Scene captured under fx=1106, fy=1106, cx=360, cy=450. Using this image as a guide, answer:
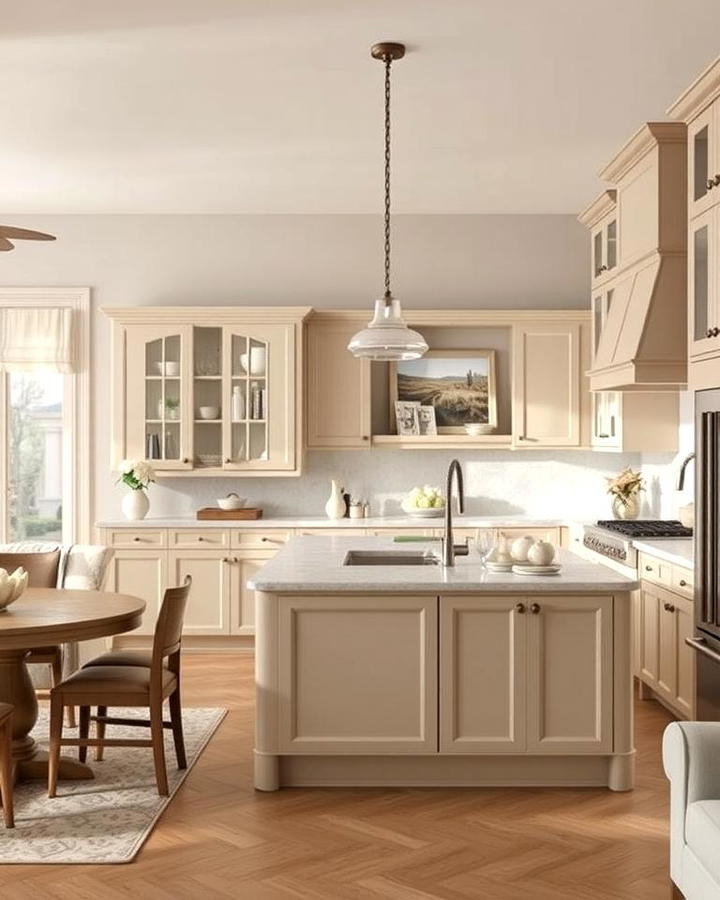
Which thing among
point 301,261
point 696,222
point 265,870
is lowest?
point 265,870

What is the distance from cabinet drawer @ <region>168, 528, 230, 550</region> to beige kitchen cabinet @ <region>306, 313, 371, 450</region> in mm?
864

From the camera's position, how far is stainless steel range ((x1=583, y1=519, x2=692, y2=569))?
5.88 metres

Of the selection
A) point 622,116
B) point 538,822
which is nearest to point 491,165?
point 622,116

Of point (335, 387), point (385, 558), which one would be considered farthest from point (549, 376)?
point (385, 558)

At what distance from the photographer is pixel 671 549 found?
5406 mm

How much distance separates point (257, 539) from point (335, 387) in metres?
1.15

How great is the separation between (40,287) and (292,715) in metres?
4.54

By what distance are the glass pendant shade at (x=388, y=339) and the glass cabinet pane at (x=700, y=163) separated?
1.34 metres

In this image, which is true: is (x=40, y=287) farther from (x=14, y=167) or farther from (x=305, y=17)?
(x=305, y=17)

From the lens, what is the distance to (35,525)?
7840 millimetres

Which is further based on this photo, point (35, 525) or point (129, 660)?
point (35, 525)

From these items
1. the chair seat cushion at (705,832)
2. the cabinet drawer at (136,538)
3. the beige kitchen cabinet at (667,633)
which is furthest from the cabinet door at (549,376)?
the chair seat cushion at (705,832)

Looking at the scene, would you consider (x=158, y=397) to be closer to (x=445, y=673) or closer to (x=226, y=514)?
(x=226, y=514)

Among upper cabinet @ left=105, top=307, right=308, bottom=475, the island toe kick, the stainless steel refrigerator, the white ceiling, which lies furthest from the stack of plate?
upper cabinet @ left=105, top=307, right=308, bottom=475
